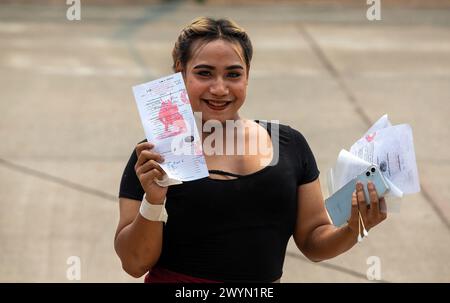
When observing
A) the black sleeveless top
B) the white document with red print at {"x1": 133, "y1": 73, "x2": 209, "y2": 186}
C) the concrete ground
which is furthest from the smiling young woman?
the concrete ground

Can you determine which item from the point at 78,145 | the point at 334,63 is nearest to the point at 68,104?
the point at 78,145

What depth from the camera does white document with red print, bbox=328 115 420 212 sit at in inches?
105

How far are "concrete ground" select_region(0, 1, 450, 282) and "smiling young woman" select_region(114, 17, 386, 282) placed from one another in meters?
2.57

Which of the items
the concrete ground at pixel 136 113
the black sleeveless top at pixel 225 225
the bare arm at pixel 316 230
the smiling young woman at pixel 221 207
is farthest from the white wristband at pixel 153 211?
the concrete ground at pixel 136 113

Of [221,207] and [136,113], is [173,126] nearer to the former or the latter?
[221,207]

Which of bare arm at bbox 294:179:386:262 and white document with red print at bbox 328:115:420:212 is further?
bare arm at bbox 294:179:386:262

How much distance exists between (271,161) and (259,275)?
36cm

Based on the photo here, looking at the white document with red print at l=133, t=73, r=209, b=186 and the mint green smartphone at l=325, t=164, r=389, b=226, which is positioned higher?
the white document with red print at l=133, t=73, r=209, b=186

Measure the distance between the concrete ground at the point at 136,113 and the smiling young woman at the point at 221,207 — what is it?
257 centimetres

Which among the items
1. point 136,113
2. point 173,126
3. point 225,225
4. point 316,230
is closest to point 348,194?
point 316,230

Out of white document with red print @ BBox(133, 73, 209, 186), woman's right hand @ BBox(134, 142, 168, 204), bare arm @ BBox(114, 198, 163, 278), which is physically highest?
white document with red print @ BBox(133, 73, 209, 186)

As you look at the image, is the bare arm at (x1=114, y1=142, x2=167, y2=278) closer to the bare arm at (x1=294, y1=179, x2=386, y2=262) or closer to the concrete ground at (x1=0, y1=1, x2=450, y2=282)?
the bare arm at (x1=294, y1=179, x2=386, y2=262)

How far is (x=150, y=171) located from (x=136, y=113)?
5690 millimetres

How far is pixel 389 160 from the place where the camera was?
2730 millimetres
